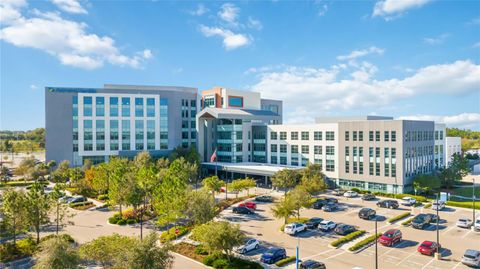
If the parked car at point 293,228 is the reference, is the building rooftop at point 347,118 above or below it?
above

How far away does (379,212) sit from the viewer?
46875 mm

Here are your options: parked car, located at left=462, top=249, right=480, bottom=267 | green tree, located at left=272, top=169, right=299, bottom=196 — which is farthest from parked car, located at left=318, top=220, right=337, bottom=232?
green tree, located at left=272, top=169, right=299, bottom=196

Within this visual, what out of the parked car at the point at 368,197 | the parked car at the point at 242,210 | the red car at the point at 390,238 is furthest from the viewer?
the parked car at the point at 368,197

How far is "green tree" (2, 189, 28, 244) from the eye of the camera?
102 ft

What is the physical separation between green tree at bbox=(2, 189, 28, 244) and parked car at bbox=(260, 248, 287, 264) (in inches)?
939

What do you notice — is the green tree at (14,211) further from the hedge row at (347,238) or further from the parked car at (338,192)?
the parked car at (338,192)

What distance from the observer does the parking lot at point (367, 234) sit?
29156mm

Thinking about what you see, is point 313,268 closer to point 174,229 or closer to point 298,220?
point 298,220

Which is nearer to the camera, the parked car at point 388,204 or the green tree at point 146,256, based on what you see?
the green tree at point 146,256

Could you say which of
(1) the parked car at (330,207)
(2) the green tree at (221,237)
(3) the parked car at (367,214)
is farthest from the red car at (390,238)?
(2) the green tree at (221,237)

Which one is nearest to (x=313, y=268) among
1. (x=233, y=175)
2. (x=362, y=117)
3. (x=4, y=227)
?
(x=4, y=227)

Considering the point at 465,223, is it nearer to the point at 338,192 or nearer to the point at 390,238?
the point at 390,238

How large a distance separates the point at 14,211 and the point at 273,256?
1010 inches

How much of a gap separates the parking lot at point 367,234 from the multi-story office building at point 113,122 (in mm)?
47578
